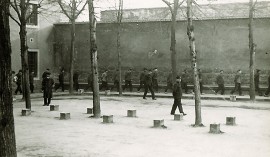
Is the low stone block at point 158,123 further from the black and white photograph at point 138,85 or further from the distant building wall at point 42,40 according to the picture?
the distant building wall at point 42,40

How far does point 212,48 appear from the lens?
2731cm

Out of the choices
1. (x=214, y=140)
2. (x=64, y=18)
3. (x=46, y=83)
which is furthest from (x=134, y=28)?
(x=214, y=140)

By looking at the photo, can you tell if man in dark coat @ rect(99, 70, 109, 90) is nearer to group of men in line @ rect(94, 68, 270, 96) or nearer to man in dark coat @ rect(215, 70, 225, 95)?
group of men in line @ rect(94, 68, 270, 96)

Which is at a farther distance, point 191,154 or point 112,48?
point 112,48

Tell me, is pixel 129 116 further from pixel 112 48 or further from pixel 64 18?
pixel 64 18

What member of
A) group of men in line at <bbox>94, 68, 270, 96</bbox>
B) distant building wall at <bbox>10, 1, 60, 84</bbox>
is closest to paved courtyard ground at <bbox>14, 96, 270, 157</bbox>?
group of men in line at <bbox>94, 68, 270, 96</bbox>

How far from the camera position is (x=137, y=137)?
10.7m

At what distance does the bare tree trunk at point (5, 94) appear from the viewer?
6.34 metres

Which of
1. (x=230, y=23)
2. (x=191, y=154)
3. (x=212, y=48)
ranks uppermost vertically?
(x=230, y=23)

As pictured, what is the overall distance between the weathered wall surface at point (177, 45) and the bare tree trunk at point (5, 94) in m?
21.9

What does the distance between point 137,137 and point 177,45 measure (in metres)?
18.6

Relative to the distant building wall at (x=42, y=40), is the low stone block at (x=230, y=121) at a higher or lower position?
lower

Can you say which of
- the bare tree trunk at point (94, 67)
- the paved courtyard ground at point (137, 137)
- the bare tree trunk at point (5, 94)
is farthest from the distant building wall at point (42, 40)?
the bare tree trunk at point (5, 94)

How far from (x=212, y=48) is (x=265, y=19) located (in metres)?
4.02
